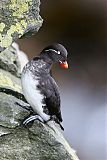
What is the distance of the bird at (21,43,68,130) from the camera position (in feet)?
18.1

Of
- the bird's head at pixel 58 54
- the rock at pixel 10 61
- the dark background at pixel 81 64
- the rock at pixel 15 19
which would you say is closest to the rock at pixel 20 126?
the rock at pixel 15 19

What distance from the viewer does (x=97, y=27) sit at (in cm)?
1073

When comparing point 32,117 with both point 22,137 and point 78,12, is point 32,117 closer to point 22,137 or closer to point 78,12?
point 22,137

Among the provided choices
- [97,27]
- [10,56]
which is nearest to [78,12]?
[97,27]

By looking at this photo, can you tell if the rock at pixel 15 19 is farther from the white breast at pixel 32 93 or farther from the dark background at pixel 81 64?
the dark background at pixel 81 64

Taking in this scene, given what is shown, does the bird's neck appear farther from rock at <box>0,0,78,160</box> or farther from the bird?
rock at <box>0,0,78,160</box>

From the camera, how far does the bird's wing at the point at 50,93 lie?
555 centimetres

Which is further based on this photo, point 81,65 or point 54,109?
point 81,65

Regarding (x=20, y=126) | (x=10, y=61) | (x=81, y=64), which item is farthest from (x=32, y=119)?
(x=81, y=64)

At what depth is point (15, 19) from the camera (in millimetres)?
5586

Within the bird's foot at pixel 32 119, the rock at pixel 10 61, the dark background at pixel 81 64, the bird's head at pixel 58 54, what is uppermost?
the bird's head at pixel 58 54

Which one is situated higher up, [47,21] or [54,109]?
[54,109]

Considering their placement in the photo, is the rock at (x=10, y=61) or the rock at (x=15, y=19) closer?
the rock at (x=15, y=19)

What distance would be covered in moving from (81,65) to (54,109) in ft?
15.6
